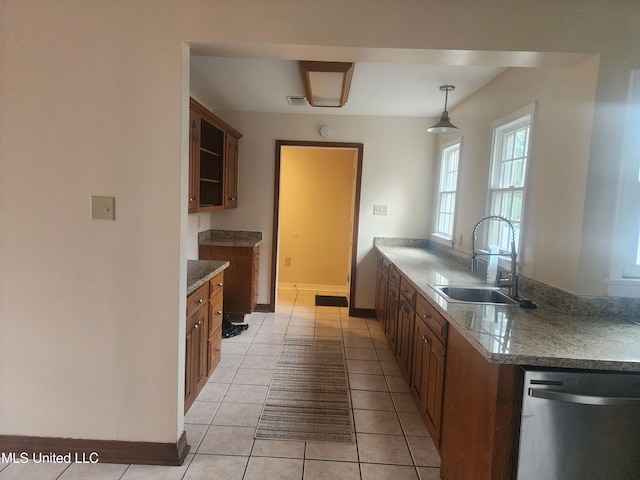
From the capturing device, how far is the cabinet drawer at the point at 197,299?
2.23m

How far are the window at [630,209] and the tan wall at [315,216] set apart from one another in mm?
4165

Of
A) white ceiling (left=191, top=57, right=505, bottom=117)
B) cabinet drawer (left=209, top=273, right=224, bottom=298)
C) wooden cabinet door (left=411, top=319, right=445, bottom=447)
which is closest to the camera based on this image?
wooden cabinet door (left=411, top=319, right=445, bottom=447)

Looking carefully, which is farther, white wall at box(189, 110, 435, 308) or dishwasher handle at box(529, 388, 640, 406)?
white wall at box(189, 110, 435, 308)

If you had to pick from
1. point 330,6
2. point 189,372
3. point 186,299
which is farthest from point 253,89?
point 189,372

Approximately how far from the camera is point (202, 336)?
2.56 m

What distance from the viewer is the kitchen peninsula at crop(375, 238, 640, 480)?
136 centimetres

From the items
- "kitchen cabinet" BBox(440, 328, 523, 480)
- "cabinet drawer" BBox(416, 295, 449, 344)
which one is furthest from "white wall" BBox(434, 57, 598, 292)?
"kitchen cabinet" BBox(440, 328, 523, 480)

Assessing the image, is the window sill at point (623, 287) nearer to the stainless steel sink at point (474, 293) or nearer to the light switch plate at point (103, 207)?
the stainless steel sink at point (474, 293)

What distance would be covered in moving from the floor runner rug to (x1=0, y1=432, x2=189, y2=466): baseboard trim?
1.77ft

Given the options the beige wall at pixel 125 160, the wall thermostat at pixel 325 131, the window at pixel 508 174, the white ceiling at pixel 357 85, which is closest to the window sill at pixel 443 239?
the window at pixel 508 174

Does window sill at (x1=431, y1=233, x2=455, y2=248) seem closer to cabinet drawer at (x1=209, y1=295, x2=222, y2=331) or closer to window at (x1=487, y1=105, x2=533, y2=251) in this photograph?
window at (x1=487, y1=105, x2=533, y2=251)

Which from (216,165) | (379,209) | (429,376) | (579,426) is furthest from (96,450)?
(379,209)

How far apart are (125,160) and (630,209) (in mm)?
2527

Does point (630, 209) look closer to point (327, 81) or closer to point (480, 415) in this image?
point (480, 415)
